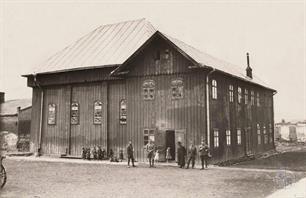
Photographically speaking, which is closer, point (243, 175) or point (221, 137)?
point (243, 175)

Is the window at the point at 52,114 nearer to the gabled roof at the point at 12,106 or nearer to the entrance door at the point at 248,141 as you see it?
the entrance door at the point at 248,141

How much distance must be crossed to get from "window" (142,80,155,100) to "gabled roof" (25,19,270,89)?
240 cm

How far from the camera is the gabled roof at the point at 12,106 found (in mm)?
45188

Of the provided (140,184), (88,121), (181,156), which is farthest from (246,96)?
(140,184)

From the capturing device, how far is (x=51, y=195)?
1156cm

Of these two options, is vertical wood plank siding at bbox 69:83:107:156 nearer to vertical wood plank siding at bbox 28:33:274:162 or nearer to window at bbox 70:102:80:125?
vertical wood plank siding at bbox 28:33:274:162

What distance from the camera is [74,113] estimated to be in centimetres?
2769

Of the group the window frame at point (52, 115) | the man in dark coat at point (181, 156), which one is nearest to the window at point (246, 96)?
the man in dark coat at point (181, 156)

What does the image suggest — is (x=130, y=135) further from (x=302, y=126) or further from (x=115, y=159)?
(x=302, y=126)

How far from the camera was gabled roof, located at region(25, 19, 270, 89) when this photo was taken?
26.7 m

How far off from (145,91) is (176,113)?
268 cm

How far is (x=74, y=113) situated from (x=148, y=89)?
6737mm

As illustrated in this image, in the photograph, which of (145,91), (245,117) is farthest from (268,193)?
(245,117)

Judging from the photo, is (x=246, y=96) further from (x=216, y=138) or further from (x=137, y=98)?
(x=137, y=98)
